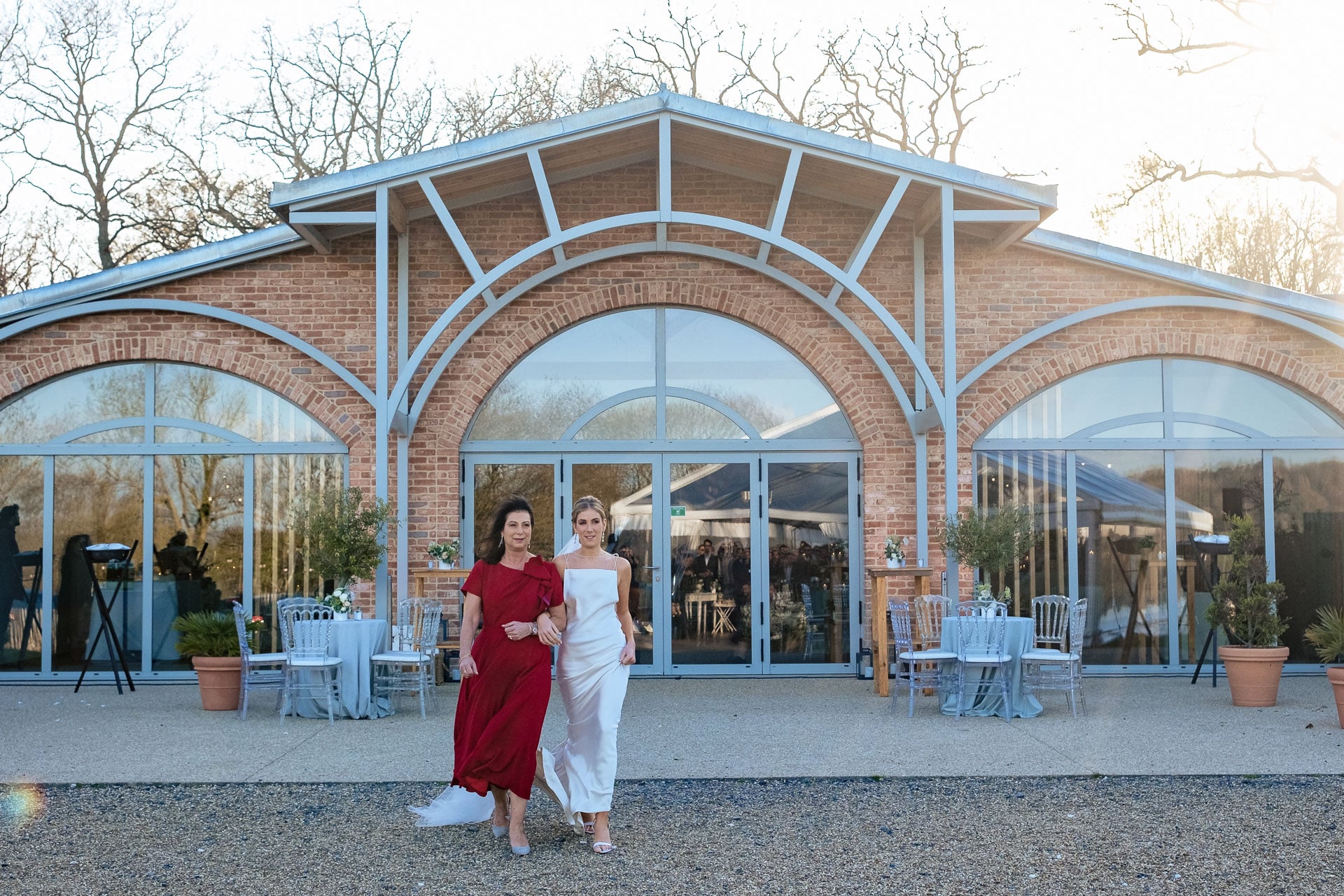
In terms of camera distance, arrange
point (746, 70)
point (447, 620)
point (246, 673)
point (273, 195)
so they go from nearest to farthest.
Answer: point (246, 673), point (273, 195), point (447, 620), point (746, 70)

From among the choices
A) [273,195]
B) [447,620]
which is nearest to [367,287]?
[273,195]

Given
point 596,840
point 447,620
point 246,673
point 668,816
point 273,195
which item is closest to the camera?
point 596,840

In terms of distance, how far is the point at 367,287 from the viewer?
1133 centimetres

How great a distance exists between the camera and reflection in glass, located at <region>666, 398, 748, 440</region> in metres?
11.6

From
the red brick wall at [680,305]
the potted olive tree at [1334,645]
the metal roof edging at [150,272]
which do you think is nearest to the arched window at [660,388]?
the red brick wall at [680,305]

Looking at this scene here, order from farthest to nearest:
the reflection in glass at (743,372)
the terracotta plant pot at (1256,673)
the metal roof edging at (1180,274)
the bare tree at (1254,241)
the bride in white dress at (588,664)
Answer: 1. the bare tree at (1254,241)
2. the reflection in glass at (743,372)
3. the metal roof edging at (1180,274)
4. the terracotta plant pot at (1256,673)
5. the bride in white dress at (588,664)

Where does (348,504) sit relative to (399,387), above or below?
below

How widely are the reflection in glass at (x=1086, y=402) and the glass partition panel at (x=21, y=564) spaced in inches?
323

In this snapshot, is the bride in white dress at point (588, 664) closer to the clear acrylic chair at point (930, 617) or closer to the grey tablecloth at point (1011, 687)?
the grey tablecloth at point (1011, 687)

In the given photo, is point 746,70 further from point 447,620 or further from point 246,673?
point 246,673

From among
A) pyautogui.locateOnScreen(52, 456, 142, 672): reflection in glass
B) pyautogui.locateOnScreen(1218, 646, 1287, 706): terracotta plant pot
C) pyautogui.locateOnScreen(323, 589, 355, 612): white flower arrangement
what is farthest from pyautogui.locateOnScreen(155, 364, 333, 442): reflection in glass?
pyautogui.locateOnScreen(1218, 646, 1287, 706): terracotta plant pot

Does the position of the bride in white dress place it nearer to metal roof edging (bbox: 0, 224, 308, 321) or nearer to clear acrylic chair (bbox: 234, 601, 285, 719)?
clear acrylic chair (bbox: 234, 601, 285, 719)

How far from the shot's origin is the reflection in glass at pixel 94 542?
11211 millimetres

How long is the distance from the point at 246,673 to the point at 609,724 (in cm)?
466
